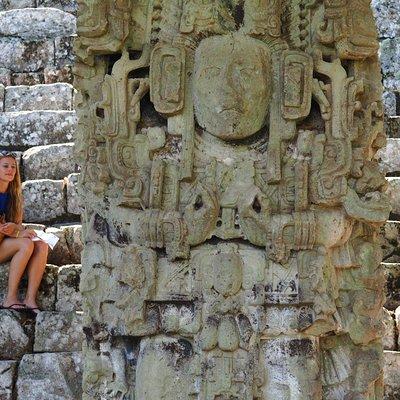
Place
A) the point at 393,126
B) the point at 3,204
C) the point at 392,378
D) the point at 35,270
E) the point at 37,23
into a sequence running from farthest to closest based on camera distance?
the point at 37,23 → the point at 393,126 → the point at 3,204 → the point at 35,270 → the point at 392,378

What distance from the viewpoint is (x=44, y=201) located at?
30.8 feet

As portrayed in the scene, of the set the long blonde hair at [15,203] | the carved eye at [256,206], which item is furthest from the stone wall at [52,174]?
the carved eye at [256,206]

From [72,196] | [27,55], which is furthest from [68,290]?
[27,55]

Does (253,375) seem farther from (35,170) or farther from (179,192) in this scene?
(35,170)

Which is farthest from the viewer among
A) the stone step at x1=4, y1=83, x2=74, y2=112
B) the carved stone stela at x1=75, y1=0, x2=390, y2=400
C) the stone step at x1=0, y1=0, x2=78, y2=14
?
the stone step at x1=0, y1=0, x2=78, y2=14

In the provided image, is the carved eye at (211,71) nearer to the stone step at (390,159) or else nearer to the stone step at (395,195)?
the stone step at (395,195)

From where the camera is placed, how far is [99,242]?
6434 mm

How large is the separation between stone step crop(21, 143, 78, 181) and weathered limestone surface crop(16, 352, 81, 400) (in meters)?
2.39

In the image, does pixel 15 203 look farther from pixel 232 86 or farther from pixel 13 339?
pixel 232 86

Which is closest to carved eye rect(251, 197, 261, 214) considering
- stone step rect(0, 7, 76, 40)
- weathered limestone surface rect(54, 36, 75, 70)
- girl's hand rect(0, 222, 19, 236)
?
girl's hand rect(0, 222, 19, 236)

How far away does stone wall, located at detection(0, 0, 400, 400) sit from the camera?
7805 millimetres

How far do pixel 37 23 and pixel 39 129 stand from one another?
8.07ft

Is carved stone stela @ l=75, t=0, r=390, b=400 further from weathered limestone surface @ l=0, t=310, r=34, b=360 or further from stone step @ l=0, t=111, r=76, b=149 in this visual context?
stone step @ l=0, t=111, r=76, b=149

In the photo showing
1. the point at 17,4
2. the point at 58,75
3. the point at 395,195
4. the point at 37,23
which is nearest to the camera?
the point at 395,195
